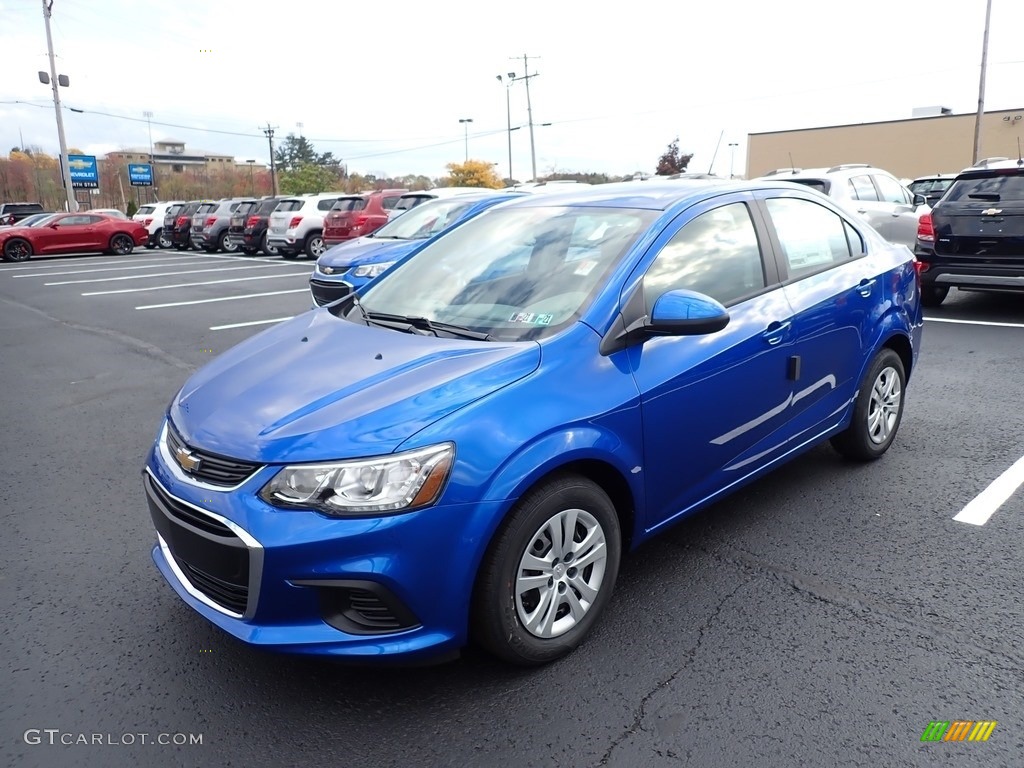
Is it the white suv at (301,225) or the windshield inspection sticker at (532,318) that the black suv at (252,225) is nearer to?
the white suv at (301,225)

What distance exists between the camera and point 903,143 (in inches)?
1965

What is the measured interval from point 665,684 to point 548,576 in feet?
1.75

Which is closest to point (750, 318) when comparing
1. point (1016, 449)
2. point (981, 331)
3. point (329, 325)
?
point (329, 325)

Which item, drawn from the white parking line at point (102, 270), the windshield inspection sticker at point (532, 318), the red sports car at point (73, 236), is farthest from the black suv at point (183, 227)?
the windshield inspection sticker at point (532, 318)

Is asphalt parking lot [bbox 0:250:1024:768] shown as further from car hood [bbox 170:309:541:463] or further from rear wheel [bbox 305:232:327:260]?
rear wheel [bbox 305:232:327:260]

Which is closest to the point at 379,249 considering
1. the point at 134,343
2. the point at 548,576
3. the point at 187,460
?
the point at 134,343

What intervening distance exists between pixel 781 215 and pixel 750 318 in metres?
0.82

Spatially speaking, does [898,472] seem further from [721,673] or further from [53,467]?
[53,467]

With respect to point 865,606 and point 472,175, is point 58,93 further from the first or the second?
point 865,606

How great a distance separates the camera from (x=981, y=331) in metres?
8.28

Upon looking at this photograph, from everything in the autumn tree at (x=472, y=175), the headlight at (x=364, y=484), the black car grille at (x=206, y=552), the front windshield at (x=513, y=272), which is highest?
the autumn tree at (x=472, y=175)

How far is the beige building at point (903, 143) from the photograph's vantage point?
4634 cm

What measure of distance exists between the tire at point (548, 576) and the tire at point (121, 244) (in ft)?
88.5

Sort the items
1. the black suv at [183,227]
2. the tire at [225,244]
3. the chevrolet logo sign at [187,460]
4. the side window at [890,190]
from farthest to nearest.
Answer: the black suv at [183,227] → the tire at [225,244] → the side window at [890,190] → the chevrolet logo sign at [187,460]
